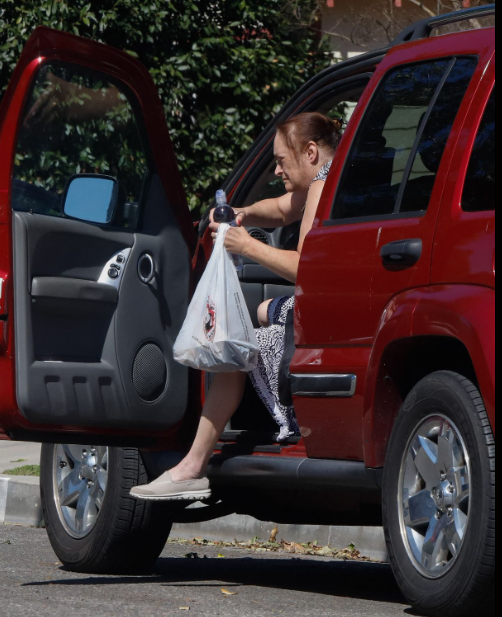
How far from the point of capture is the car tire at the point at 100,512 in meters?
5.29

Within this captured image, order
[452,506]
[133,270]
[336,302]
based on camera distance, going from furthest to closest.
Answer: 1. [133,270]
2. [336,302]
3. [452,506]

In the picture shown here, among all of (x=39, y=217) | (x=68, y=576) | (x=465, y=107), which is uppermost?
(x=465, y=107)

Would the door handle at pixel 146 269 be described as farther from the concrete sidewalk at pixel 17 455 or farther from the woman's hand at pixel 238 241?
the concrete sidewalk at pixel 17 455

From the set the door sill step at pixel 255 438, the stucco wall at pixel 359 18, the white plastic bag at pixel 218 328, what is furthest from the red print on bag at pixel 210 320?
the stucco wall at pixel 359 18

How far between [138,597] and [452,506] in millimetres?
1361

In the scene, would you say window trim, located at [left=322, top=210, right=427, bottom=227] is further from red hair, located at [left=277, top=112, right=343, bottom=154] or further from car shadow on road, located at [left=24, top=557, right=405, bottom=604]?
car shadow on road, located at [left=24, top=557, right=405, bottom=604]

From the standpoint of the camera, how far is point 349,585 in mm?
5332

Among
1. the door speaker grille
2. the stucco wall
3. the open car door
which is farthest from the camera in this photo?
the stucco wall

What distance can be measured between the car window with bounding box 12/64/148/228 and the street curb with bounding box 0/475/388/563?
2.38 m

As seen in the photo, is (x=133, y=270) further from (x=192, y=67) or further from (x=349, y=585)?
(x=192, y=67)

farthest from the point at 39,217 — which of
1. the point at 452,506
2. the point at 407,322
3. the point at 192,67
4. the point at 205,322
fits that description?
the point at 192,67

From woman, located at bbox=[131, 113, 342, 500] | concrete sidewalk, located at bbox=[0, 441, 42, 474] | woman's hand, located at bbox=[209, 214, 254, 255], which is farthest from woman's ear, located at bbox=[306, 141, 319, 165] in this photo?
concrete sidewalk, located at bbox=[0, 441, 42, 474]

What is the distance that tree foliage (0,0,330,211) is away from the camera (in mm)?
11055

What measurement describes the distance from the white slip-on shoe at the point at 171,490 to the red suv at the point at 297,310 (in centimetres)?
10
